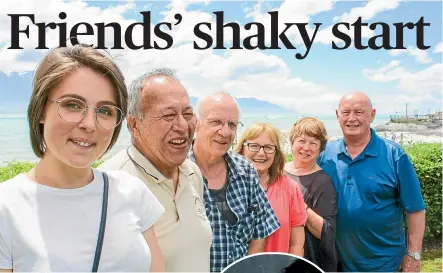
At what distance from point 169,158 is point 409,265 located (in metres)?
2.71

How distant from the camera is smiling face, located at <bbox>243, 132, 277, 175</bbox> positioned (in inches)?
145

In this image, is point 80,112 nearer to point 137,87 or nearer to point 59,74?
point 59,74

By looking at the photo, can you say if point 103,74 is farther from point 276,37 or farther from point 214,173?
point 276,37

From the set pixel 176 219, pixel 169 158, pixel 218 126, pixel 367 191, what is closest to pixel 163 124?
pixel 169 158

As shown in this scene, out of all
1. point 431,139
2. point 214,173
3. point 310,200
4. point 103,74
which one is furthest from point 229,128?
point 431,139

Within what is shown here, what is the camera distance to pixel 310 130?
13.4 ft

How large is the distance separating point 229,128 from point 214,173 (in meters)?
0.29

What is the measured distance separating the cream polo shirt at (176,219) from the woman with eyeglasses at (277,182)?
1.02 m

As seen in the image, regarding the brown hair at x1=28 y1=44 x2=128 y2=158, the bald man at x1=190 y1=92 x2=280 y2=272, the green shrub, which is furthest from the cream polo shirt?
the green shrub

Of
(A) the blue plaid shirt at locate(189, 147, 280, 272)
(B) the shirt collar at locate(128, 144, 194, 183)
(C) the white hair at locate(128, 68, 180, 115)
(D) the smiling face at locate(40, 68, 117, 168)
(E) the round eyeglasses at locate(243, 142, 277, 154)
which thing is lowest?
(A) the blue plaid shirt at locate(189, 147, 280, 272)

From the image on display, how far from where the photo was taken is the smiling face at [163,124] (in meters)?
2.60

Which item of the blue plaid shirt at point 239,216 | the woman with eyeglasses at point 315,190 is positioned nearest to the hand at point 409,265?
the woman with eyeglasses at point 315,190

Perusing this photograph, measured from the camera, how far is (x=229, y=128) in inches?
126

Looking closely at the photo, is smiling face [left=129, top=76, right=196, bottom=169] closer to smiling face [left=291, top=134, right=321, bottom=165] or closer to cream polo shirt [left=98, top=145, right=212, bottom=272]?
cream polo shirt [left=98, top=145, right=212, bottom=272]
